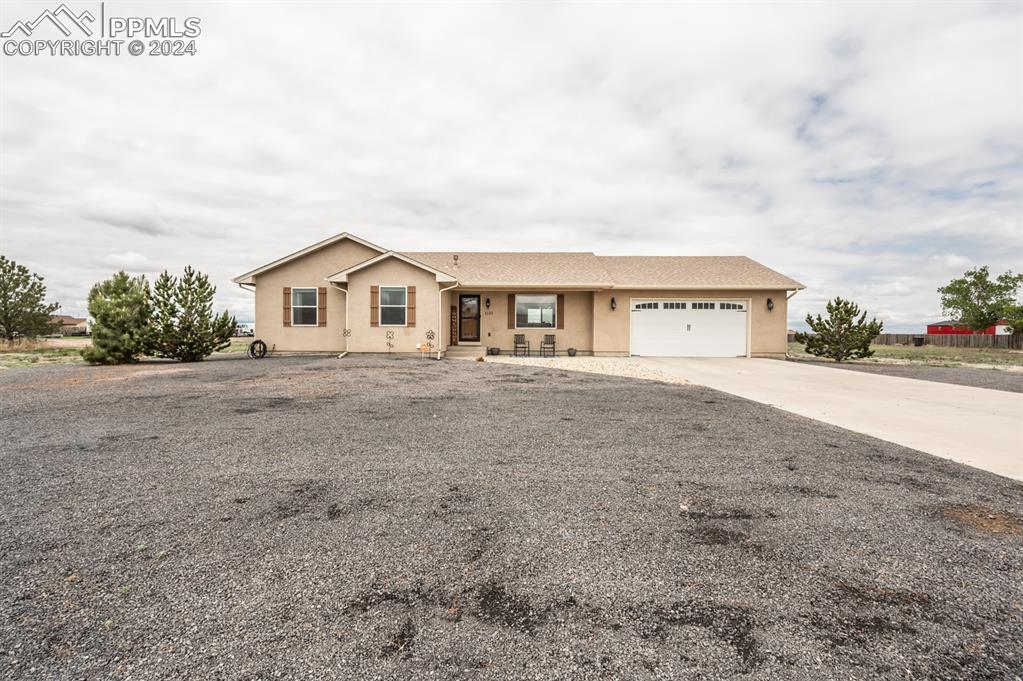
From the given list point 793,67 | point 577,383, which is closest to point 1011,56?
point 793,67

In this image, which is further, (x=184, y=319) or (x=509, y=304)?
(x=509, y=304)

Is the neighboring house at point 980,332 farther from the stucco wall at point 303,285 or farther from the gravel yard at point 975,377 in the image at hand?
the stucco wall at point 303,285

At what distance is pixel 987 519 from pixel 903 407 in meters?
5.39

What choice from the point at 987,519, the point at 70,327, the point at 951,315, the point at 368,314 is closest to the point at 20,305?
the point at 368,314

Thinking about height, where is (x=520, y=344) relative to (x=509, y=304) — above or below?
below

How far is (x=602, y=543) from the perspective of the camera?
273cm

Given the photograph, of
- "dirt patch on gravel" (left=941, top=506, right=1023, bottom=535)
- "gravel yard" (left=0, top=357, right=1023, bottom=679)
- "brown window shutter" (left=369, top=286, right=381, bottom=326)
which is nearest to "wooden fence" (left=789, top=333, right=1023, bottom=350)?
"brown window shutter" (left=369, top=286, right=381, bottom=326)

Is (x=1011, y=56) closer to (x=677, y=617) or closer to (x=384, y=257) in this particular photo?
(x=677, y=617)

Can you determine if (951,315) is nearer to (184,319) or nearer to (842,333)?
(842,333)

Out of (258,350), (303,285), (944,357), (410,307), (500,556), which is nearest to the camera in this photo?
(500,556)

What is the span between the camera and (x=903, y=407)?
294 inches

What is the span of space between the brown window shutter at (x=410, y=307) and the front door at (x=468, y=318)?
3000 millimetres

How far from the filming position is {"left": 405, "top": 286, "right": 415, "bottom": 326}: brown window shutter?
15562 millimetres

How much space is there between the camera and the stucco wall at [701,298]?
1723cm
